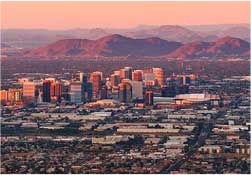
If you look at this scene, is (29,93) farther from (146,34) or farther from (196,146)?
(146,34)

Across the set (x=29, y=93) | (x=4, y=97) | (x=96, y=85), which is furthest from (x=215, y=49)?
(x=4, y=97)

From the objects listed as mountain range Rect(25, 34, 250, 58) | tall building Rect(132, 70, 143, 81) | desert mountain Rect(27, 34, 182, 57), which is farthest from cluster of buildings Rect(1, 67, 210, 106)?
desert mountain Rect(27, 34, 182, 57)

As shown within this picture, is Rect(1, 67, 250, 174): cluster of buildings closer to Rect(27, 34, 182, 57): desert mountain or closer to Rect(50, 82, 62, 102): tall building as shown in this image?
Rect(50, 82, 62, 102): tall building

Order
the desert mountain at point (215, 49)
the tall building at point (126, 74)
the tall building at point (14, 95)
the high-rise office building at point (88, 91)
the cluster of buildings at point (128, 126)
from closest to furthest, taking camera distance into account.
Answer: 1. the cluster of buildings at point (128, 126)
2. the tall building at point (14, 95)
3. the high-rise office building at point (88, 91)
4. the tall building at point (126, 74)
5. the desert mountain at point (215, 49)

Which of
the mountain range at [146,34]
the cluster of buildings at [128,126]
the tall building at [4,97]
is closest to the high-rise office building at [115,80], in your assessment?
the cluster of buildings at [128,126]

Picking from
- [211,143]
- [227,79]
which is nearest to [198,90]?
[227,79]

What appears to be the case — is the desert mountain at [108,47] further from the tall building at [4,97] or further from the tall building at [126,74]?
the tall building at [4,97]
